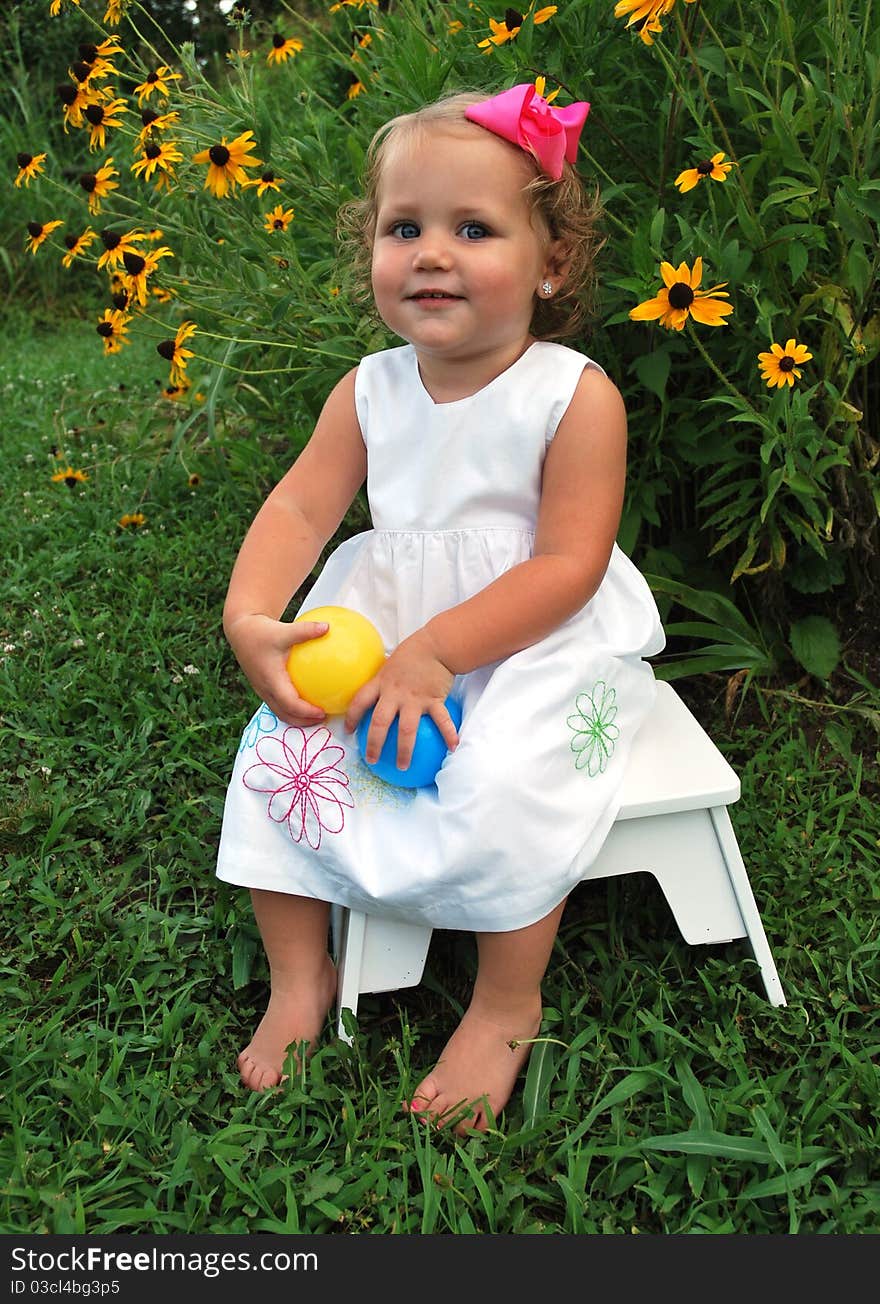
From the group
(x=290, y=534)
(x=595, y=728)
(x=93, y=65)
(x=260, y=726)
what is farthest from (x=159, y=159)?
(x=595, y=728)

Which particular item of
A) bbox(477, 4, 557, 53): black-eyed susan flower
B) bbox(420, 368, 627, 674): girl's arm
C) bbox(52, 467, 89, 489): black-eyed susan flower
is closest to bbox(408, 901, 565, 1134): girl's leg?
A: bbox(420, 368, 627, 674): girl's arm

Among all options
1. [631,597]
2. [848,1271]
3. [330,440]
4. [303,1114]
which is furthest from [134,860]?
[848,1271]

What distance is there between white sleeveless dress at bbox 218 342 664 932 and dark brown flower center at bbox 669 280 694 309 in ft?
0.47

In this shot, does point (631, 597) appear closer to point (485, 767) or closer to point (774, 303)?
point (485, 767)

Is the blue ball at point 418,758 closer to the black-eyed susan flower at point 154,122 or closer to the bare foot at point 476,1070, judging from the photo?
the bare foot at point 476,1070

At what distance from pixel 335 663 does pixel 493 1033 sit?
518 millimetres

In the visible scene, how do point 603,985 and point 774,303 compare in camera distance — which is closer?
point 603,985

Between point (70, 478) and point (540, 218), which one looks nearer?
point (540, 218)

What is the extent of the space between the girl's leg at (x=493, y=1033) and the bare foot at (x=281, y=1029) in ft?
0.60

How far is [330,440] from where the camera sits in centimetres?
177

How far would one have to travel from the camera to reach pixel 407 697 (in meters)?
1.49

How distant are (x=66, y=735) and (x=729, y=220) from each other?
4.80 ft

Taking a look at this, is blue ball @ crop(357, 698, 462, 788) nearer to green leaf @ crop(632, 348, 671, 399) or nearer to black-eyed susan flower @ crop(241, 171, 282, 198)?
green leaf @ crop(632, 348, 671, 399)

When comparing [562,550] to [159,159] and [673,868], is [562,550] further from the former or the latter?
[159,159]
